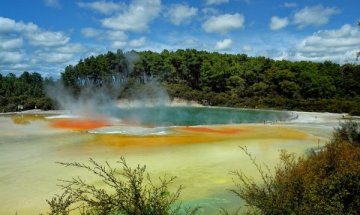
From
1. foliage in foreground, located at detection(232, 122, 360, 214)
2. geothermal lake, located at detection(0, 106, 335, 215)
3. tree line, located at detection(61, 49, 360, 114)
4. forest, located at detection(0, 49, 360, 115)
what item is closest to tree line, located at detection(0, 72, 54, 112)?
forest, located at detection(0, 49, 360, 115)

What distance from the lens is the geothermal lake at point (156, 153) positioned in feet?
54.0

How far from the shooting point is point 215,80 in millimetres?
87000

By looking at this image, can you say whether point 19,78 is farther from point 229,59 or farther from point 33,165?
point 33,165

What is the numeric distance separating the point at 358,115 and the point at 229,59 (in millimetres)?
39145

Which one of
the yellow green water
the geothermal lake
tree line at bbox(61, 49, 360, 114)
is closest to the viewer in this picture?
the yellow green water

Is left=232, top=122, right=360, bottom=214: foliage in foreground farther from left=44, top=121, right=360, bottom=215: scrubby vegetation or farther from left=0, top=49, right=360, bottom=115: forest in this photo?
left=0, top=49, right=360, bottom=115: forest

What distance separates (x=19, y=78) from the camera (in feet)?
376

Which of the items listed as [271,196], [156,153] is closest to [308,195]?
[271,196]

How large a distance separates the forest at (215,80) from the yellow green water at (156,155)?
30364mm

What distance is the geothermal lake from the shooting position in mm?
16453

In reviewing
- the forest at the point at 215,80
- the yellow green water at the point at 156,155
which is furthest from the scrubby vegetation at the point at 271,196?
the forest at the point at 215,80

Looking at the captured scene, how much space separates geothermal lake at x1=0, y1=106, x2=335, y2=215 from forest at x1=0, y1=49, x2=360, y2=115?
28.7 meters

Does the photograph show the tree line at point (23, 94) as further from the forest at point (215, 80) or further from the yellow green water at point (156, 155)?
the yellow green water at point (156, 155)

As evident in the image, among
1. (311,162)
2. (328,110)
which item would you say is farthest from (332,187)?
(328,110)
